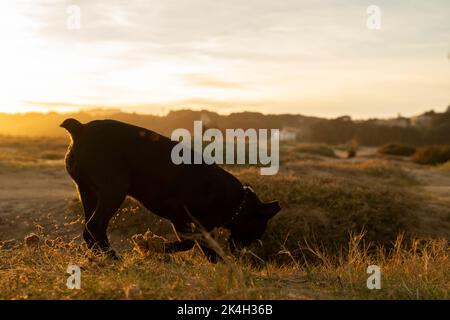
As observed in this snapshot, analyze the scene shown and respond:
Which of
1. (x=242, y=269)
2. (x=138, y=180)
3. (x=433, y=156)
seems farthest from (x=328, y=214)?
(x=433, y=156)

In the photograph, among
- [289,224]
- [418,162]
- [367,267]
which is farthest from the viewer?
[418,162]

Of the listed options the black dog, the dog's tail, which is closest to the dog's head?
the black dog

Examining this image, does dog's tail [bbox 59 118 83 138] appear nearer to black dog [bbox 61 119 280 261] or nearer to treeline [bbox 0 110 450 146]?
black dog [bbox 61 119 280 261]

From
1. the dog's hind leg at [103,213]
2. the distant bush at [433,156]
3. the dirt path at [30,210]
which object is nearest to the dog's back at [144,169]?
the dog's hind leg at [103,213]

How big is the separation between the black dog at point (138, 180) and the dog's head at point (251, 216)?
7.8 inches

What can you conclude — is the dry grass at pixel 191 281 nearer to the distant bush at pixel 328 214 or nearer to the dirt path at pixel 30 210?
the dirt path at pixel 30 210

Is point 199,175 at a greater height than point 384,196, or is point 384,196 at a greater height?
point 199,175

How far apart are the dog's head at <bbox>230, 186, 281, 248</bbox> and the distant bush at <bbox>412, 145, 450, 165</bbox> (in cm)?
2910

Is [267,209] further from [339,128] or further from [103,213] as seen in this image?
[339,128]

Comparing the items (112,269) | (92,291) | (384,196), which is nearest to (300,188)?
(384,196)

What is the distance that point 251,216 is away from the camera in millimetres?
6508

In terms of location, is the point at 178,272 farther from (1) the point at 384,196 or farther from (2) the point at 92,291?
(1) the point at 384,196
